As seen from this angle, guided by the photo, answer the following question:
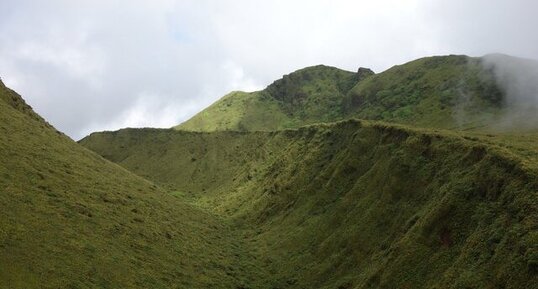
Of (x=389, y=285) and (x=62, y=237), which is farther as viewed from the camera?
(x=62, y=237)

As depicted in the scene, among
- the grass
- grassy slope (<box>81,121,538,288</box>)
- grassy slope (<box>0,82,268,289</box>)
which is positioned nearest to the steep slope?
the grass

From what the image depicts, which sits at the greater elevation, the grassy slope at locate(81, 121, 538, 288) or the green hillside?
the green hillside

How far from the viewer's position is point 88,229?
35781mm

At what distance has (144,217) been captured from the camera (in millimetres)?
45031

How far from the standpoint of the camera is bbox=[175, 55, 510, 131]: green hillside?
75.4 m

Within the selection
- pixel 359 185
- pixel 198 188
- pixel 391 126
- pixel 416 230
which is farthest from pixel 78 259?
pixel 198 188

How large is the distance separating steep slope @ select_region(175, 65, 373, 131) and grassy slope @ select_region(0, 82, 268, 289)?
270 ft

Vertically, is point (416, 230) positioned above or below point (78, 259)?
below

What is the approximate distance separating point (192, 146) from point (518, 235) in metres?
87.7

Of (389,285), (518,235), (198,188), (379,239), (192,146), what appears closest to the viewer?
(518,235)

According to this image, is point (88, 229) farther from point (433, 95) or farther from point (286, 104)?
point (286, 104)

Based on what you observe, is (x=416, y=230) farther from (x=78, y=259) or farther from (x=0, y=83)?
(x=0, y=83)

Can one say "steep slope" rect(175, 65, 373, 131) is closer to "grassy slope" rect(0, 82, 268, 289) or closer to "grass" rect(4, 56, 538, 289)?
"grass" rect(4, 56, 538, 289)

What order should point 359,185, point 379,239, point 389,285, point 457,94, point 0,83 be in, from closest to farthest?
point 389,285 < point 379,239 < point 359,185 < point 0,83 < point 457,94
